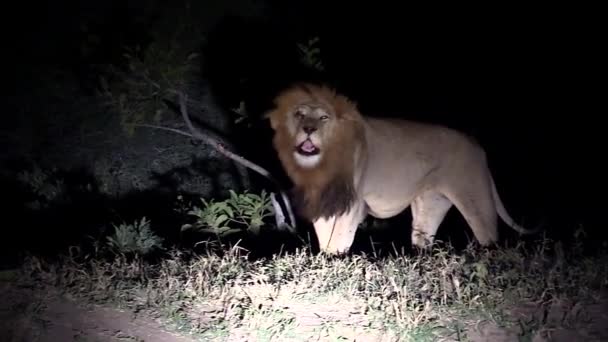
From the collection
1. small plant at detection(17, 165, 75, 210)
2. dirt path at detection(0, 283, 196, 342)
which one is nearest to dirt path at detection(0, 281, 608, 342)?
dirt path at detection(0, 283, 196, 342)

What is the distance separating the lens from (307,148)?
16.4ft

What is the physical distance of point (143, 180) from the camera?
962 centimetres

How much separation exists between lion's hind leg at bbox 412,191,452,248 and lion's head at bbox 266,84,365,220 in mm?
780

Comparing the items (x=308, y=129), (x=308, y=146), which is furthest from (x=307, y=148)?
(x=308, y=129)

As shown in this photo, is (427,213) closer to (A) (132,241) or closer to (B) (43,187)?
(A) (132,241)

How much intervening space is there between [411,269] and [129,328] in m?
1.41

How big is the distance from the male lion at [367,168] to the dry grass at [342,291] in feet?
2.60

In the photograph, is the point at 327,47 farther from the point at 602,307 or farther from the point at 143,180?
the point at 602,307

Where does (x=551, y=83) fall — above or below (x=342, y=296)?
above

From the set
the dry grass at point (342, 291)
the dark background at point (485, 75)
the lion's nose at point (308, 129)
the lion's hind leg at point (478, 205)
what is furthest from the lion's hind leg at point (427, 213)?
the dark background at point (485, 75)

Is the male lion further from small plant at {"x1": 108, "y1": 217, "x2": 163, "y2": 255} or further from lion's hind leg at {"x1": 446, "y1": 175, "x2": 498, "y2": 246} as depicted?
small plant at {"x1": 108, "y1": 217, "x2": 163, "y2": 255}

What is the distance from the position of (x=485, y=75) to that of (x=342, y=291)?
8.16 metres

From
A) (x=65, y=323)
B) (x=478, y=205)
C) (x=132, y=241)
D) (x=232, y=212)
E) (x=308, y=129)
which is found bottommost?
(x=65, y=323)

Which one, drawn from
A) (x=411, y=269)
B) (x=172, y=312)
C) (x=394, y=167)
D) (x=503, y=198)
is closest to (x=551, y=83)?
(x=503, y=198)
